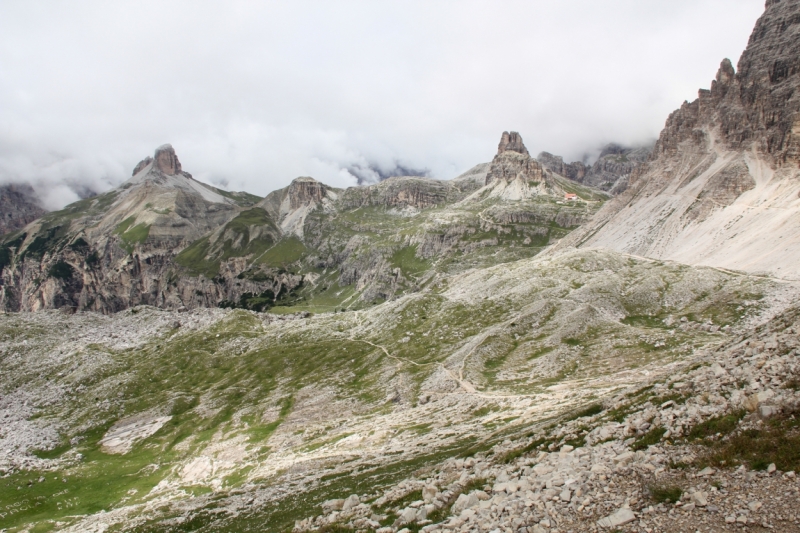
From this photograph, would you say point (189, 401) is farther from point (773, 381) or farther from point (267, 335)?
point (773, 381)

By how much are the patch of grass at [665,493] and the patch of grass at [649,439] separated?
11.4 ft

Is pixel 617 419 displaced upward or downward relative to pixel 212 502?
upward

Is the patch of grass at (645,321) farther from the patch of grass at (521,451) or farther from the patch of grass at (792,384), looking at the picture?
the patch of grass at (792,384)

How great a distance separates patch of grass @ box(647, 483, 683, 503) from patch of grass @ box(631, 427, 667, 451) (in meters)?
3.47

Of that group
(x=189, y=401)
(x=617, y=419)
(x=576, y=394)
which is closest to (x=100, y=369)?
(x=189, y=401)

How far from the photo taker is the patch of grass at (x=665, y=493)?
54.1ft

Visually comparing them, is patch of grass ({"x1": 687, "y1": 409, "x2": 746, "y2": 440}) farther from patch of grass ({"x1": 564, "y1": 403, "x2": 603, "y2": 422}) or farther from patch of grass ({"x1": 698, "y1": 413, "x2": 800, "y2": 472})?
patch of grass ({"x1": 564, "y1": 403, "x2": 603, "y2": 422})

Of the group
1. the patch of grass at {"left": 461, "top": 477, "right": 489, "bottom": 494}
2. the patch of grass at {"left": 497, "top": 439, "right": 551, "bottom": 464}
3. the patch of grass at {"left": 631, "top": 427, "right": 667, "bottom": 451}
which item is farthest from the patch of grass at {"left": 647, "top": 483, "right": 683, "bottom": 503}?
the patch of grass at {"left": 497, "top": 439, "right": 551, "bottom": 464}

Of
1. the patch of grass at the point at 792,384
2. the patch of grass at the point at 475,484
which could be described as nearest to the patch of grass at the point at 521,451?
the patch of grass at the point at 475,484

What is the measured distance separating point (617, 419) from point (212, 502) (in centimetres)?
4581

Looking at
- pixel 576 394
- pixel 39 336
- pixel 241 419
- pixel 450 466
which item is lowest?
pixel 241 419

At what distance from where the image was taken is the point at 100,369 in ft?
453

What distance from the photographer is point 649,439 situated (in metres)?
21.1

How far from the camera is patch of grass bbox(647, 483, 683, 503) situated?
1648 cm
